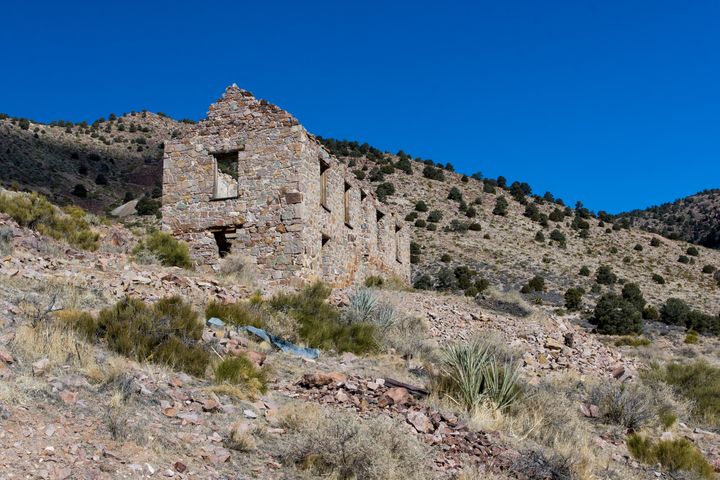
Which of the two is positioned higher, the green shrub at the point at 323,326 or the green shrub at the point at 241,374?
the green shrub at the point at 323,326

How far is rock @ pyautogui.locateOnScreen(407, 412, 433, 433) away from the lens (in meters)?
7.19

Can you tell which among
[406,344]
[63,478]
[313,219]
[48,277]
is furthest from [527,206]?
[63,478]

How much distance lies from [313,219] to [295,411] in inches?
417

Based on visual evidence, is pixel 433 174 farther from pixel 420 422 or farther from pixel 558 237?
pixel 420 422

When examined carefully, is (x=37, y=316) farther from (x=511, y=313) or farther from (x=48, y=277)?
(x=511, y=313)

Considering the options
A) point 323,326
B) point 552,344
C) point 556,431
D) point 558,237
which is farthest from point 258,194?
point 558,237

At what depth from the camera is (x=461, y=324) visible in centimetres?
1653

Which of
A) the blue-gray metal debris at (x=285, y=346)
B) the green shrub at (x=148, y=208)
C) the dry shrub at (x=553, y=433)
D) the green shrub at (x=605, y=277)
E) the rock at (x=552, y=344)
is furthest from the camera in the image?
the green shrub at (x=605, y=277)

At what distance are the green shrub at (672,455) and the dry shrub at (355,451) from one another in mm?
3884

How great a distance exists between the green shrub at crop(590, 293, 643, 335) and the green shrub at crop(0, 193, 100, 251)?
20.1 meters

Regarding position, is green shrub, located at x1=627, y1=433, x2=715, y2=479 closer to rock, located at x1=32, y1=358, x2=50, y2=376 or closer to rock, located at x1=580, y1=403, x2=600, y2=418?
rock, located at x1=580, y1=403, x2=600, y2=418

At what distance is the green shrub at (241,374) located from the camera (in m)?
7.78

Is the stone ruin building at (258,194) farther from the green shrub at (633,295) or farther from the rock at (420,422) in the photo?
the green shrub at (633,295)

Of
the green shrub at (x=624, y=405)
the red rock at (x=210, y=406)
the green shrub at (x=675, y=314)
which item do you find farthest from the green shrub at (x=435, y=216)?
the red rock at (x=210, y=406)
